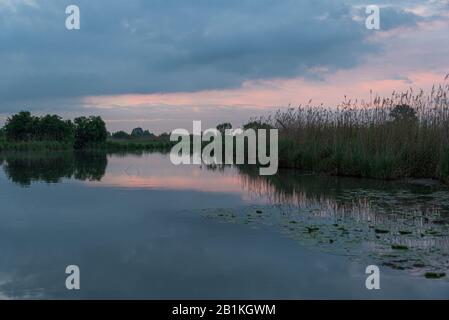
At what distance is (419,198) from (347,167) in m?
3.29

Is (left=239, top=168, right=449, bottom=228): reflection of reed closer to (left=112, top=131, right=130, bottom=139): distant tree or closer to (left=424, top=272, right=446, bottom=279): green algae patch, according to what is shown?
(left=424, top=272, right=446, bottom=279): green algae patch

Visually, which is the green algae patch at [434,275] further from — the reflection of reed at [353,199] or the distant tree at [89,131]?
the distant tree at [89,131]

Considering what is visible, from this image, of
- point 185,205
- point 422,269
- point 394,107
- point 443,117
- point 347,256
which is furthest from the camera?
point 394,107

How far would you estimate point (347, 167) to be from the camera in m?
9.74

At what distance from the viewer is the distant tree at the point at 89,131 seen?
Result: 36059mm

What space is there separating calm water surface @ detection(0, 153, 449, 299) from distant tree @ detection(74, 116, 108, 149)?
29555 mm

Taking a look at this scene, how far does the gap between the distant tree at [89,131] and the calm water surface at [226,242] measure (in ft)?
97.0

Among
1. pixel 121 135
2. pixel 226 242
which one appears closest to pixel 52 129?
pixel 121 135

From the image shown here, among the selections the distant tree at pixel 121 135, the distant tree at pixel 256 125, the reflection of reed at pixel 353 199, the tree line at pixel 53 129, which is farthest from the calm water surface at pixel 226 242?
the distant tree at pixel 121 135

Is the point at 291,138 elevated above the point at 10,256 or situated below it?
above

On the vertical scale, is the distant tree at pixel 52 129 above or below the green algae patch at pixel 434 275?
above

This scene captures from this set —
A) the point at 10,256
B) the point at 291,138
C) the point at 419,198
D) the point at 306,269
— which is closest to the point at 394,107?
the point at 291,138

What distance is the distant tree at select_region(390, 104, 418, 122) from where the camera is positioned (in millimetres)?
9523

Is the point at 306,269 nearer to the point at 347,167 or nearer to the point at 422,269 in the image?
the point at 422,269
